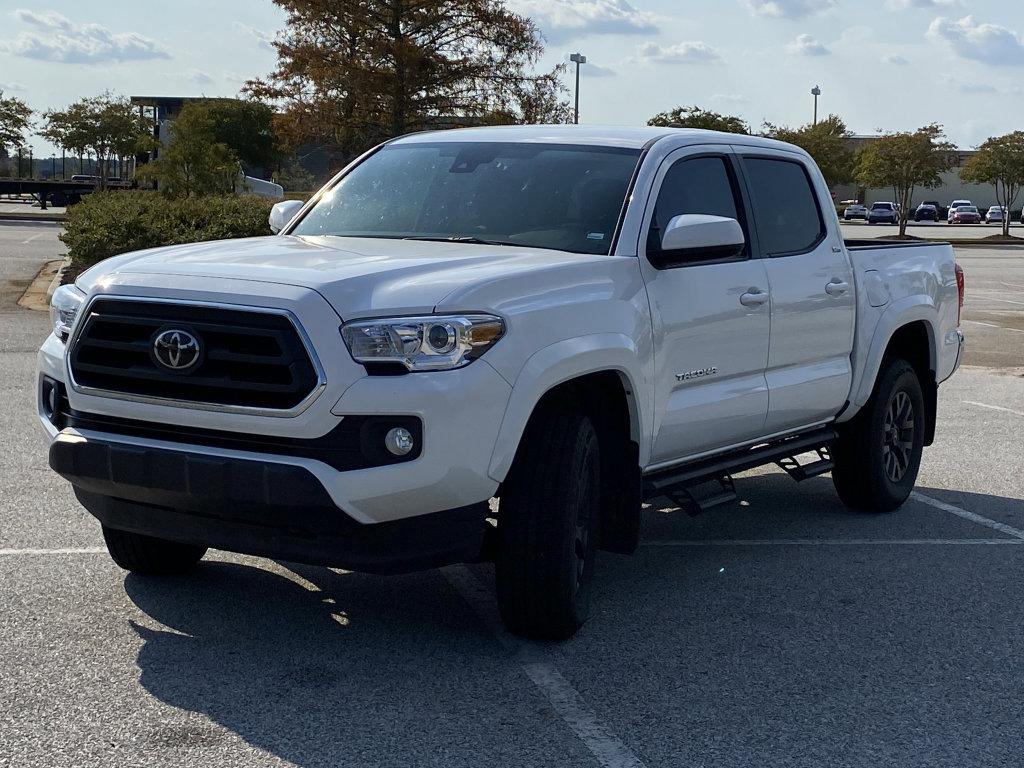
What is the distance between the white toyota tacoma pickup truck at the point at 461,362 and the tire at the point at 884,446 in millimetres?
842

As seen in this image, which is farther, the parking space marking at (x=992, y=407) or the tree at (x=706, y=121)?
the tree at (x=706, y=121)

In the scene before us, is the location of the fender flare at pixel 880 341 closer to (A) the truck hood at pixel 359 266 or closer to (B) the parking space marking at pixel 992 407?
(A) the truck hood at pixel 359 266

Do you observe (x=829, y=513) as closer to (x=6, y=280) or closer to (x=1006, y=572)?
(x=1006, y=572)

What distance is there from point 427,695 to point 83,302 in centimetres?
182

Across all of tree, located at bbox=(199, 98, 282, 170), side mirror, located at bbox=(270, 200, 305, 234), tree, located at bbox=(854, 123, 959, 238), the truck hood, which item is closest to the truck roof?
side mirror, located at bbox=(270, 200, 305, 234)

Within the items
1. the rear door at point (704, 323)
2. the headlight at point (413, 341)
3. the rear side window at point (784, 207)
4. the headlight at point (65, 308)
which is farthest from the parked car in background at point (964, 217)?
the headlight at point (413, 341)

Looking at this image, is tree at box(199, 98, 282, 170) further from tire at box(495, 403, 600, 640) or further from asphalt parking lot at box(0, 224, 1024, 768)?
tire at box(495, 403, 600, 640)

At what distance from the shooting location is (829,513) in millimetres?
7820

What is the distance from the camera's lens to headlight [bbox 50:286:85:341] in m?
5.08

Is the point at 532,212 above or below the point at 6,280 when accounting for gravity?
above

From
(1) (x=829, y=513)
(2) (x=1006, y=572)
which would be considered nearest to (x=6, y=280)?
(1) (x=829, y=513)

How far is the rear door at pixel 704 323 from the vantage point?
18.5 ft

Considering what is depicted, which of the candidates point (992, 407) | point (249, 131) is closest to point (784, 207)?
point (992, 407)

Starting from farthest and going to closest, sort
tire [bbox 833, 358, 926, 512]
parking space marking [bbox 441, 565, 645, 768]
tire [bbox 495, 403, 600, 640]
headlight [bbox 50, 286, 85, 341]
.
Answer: tire [bbox 833, 358, 926, 512] → headlight [bbox 50, 286, 85, 341] → tire [bbox 495, 403, 600, 640] → parking space marking [bbox 441, 565, 645, 768]
